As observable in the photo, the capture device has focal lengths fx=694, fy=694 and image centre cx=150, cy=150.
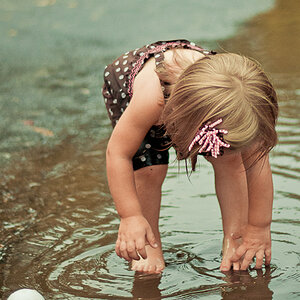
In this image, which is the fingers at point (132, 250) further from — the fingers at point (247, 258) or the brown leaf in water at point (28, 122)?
the brown leaf in water at point (28, 122)

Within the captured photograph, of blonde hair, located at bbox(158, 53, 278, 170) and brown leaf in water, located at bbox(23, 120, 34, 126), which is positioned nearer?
blonde hair, located at bbox(158, 53, 278, 170)

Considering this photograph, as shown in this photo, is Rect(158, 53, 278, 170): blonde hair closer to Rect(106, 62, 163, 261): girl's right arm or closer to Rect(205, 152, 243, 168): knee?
Rect(106, 62, 163, 261): girl's right arm

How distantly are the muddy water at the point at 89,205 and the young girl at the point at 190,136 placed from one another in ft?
0.44

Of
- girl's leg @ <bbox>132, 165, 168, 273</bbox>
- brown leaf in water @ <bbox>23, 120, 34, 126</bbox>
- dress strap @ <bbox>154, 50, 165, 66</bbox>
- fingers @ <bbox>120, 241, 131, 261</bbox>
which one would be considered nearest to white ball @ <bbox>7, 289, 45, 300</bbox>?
fingers @ <bbox>120, 241, 131, 261</bbox>

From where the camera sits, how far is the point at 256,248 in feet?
8.48

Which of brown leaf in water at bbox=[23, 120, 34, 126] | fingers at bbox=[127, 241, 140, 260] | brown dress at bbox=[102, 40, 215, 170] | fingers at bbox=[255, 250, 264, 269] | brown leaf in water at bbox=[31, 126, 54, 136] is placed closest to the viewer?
fingers at bbox=[127, 241, 140, 260]

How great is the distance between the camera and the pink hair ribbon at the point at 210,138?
7.25ft

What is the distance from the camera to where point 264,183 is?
2.52 meters

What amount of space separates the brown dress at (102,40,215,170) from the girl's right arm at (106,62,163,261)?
13 centimetres

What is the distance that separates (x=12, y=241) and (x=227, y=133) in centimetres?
119

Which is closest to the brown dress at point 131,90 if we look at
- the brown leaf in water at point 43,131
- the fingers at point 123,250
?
the fingers at point 123,250

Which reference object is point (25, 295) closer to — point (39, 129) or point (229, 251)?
point (229, 251)

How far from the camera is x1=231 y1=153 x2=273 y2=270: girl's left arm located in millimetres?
2520

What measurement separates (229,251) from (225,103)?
71 cm
